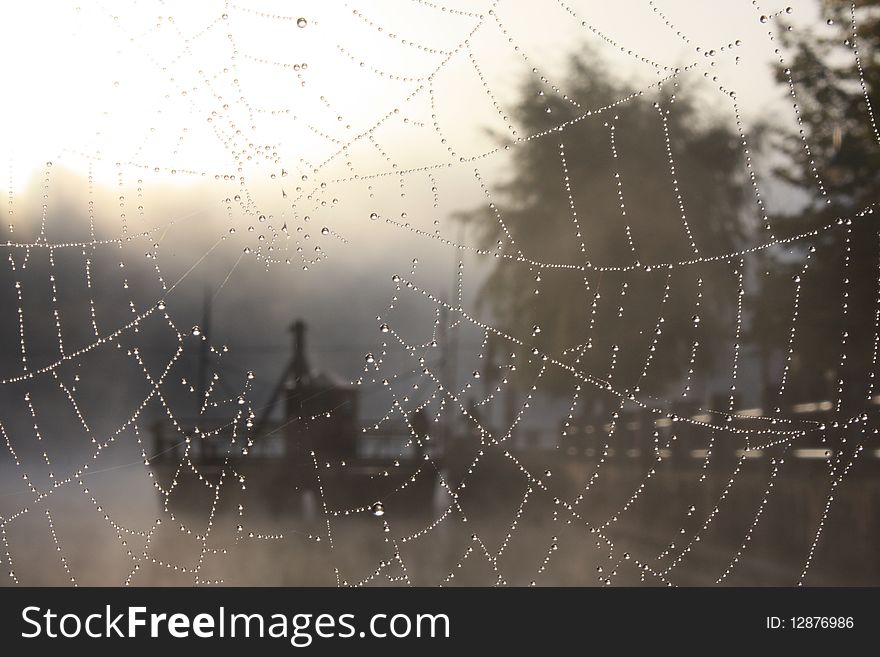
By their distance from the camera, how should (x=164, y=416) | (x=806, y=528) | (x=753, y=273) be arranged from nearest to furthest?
1. (x=164, y=416)
2. (x=806, y=528)
3. (x=753, y=273)

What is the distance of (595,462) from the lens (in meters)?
8.47

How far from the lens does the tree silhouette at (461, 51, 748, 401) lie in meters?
9.05

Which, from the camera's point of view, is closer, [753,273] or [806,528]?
[806,528]

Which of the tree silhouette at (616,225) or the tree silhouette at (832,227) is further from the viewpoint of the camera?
the tree silhouette at (616,225)

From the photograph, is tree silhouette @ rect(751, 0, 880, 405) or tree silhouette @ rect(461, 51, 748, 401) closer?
tree silhouette @ rect(751, 0, 880, 405)

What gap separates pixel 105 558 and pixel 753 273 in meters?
5.09

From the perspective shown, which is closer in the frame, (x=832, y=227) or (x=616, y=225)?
(x=832, y=227)

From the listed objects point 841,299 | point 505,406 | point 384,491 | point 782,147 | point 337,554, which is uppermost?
point 782,147

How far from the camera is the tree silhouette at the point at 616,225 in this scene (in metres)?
9.05

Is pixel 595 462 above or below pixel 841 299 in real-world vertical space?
below

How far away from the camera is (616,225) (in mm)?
9422
